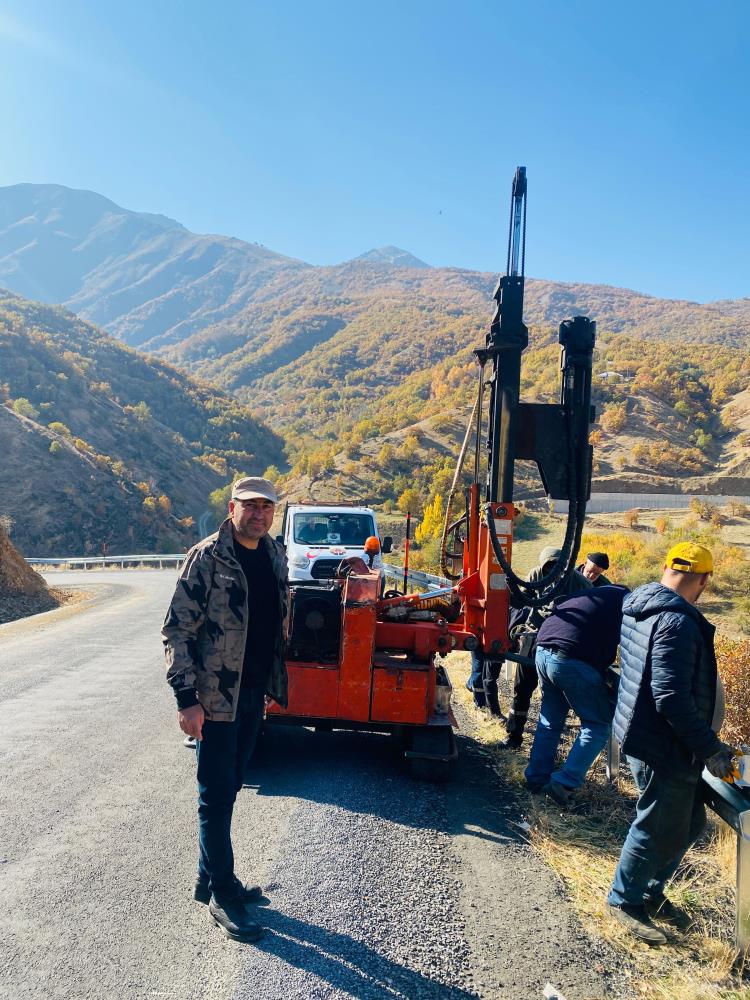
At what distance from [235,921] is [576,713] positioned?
2820 millimetres

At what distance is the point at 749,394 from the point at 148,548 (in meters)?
37.1

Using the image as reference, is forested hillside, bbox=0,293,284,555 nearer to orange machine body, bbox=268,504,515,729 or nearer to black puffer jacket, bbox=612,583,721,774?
orange machine body, bbox=268,504,515,729

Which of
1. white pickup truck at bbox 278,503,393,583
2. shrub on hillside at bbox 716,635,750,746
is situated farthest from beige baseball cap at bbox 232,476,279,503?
white pickup truck at bbox 278,503,393,583

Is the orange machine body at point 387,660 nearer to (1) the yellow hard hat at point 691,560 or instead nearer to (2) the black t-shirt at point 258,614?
(2) the black t-shirt at point 258,614

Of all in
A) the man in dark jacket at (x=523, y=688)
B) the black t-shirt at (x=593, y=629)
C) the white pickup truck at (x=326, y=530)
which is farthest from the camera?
the white pickup truck at (x=326, y=530)

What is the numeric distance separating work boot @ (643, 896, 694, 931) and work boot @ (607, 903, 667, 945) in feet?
0.14

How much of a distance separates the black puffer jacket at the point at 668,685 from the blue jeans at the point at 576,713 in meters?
1.31

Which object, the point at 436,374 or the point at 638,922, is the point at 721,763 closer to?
the point at 638,922

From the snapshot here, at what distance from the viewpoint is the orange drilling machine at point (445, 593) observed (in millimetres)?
5578

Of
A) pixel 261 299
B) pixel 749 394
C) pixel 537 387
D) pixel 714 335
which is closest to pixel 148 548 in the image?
pixel 537 387

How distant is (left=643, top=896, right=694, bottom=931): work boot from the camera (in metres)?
3.68

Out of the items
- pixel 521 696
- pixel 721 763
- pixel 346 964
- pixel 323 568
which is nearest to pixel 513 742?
pixel 521 696

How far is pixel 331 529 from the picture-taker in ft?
42.3

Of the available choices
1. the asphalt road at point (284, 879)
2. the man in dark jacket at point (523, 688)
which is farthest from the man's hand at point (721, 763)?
the man in dark jacket at point (523, 688)
